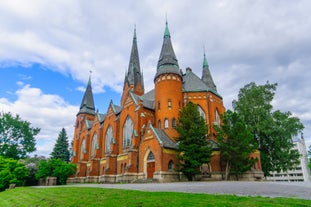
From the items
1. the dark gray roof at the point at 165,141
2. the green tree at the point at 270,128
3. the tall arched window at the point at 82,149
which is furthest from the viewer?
the tall arched window at the point at 82,149

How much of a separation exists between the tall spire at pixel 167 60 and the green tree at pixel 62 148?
39.1 metres

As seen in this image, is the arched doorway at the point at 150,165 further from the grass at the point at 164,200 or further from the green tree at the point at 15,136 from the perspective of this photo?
the green tree at the point at 15,136

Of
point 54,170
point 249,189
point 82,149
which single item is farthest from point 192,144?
point 82,149

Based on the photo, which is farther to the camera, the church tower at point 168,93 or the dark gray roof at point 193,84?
the dark gray roof at point 193,84

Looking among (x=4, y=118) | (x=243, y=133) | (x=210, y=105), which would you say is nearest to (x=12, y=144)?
(x=4, y=118)

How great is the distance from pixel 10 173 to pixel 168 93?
2338 centimetres

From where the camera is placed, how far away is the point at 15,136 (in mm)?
47906

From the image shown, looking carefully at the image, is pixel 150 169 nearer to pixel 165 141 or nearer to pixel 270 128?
pixel 165 141

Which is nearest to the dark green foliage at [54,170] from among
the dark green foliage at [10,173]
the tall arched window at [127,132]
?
the dark green foliage at [10,173]

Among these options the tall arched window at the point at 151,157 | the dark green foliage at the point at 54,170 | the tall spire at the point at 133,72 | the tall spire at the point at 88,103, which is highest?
the tall spire at the point at 133,72

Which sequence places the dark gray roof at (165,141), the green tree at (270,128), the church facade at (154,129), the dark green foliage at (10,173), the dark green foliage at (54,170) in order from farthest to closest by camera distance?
the dark green foliage at (54,170) < the green tree at (270,128) < the church facade at (154,129) < the dark gray roof at (165,141) < the dark green foliage at (10,173)

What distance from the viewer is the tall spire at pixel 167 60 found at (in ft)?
118

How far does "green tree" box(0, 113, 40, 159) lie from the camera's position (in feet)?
150

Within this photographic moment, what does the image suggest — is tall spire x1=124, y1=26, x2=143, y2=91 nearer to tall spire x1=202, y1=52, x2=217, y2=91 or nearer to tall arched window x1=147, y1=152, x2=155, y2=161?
tall spire x1=202, y1=52, x2=217, y2=91
